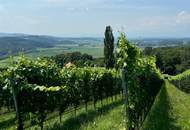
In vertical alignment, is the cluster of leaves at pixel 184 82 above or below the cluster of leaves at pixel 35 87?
below

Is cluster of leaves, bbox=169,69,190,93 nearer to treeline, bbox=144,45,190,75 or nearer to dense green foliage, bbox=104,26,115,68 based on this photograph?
dense green foliage, bbox=104,26,115,68

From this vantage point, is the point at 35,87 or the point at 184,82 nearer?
the point at 35,87

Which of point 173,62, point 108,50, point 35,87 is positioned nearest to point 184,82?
point 108,50

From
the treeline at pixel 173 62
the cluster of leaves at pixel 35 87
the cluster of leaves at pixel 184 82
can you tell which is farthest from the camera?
the treeline at pixel 173 62

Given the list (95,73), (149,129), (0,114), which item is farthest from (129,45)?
(0,114)

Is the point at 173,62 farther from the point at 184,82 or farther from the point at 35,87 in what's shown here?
the point at 35,87

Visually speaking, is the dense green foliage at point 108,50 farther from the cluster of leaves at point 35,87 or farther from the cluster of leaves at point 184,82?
the cluster of leaves at point 35,87

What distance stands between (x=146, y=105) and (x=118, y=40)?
232 inches

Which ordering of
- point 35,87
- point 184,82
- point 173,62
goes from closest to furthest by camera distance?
point 35,87
point 184,82
point 173,62

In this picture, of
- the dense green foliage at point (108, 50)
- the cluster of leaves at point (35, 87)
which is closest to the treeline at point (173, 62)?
the dense green foliage at point (108, 50)

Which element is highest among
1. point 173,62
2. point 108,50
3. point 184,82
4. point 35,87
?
point 35,87

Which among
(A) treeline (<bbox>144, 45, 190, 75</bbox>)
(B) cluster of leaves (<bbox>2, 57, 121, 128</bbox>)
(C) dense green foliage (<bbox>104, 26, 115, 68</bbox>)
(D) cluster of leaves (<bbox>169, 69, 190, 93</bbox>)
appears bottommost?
(A) treeline (<bbox>144, 45, 190, 75</bbox>)

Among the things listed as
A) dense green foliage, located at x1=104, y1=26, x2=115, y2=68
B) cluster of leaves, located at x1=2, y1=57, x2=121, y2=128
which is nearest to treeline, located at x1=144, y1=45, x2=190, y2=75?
dense green foliage, located at x1=104, y1=26, x2=115, y2=68

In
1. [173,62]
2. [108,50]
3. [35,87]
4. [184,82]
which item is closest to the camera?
[35,87]
